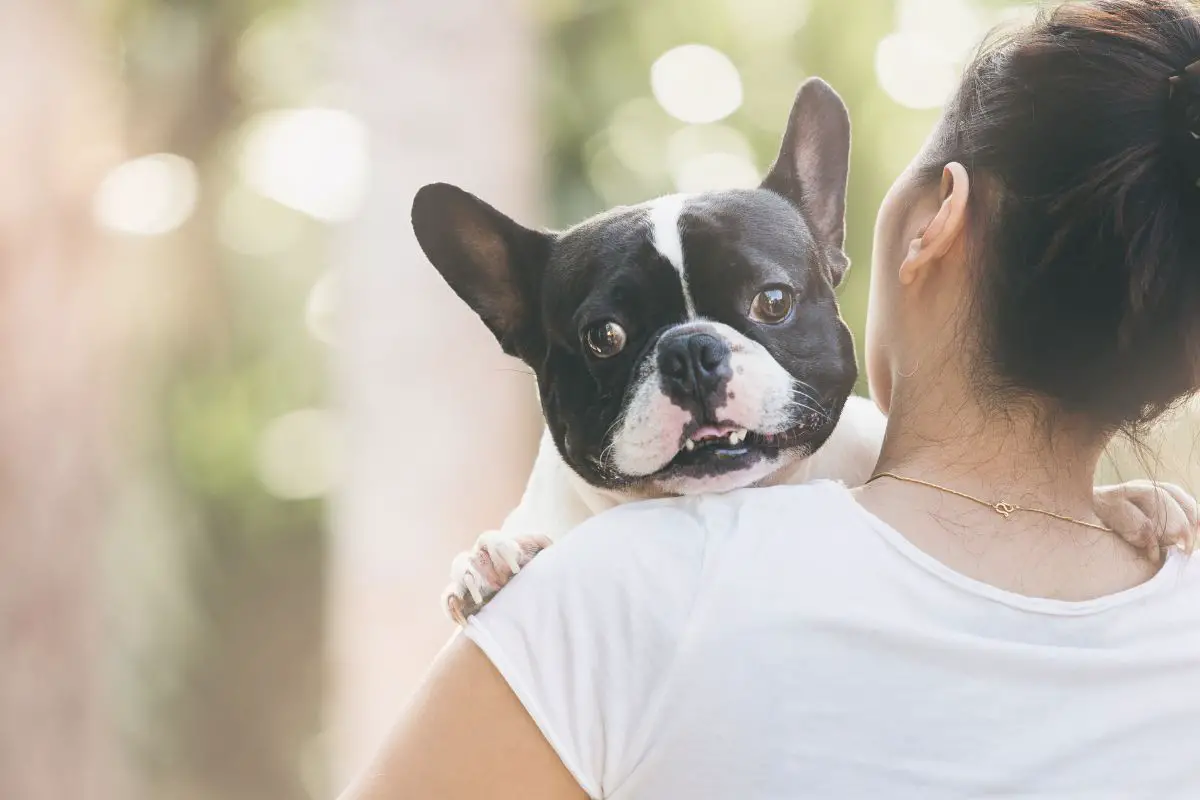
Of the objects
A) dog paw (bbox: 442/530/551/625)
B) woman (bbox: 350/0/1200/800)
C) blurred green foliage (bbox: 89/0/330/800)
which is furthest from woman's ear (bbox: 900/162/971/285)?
blurred green foliage (bbox: 89/0/330/800)

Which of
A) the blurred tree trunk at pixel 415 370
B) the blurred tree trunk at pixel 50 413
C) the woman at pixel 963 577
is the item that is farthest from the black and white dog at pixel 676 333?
the blurred tree trunk at pixel 50 413

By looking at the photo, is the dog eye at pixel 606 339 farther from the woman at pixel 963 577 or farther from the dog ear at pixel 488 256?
the woman at pixel 963 577

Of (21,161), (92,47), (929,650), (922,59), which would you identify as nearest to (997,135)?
(929,650)

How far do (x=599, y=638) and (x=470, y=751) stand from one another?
100mm

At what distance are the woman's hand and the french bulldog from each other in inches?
8.8

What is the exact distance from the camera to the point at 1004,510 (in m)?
0.84

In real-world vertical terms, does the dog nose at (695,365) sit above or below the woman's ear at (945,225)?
below

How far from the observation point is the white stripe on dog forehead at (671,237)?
3.51 feet

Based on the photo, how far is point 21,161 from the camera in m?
2.43

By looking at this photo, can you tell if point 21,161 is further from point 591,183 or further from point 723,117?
point 723,117

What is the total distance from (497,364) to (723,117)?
9.76ft

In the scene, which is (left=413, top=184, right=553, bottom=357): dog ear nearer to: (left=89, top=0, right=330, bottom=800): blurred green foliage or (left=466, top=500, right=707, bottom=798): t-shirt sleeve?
(left=466, top=500, right=707, bottom=798): t-shirt sleeve

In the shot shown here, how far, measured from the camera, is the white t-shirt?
75 centimetres

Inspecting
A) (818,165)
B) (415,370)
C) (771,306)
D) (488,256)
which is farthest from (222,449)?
(771,306)
